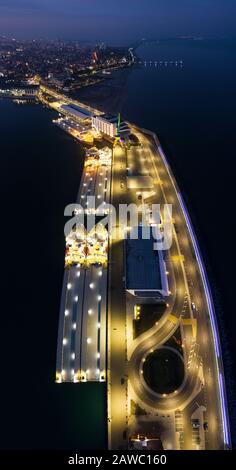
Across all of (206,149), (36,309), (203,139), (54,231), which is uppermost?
(203,139)

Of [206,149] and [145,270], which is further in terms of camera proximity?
[206,149]

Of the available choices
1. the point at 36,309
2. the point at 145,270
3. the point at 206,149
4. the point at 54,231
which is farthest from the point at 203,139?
the point at 36,309

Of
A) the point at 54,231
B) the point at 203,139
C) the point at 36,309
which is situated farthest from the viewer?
the point at 203,139

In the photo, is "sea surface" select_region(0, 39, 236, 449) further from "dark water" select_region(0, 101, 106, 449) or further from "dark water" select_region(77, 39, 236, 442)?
"dark water" select_region(77, 39, 236, 442)

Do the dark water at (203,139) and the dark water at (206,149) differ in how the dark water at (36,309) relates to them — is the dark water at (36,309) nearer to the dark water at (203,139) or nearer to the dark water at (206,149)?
the dark water at (203,139)

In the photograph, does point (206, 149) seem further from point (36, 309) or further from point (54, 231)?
point (36, 309)

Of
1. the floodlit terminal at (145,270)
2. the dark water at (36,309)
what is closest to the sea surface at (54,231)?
the dark water at (36,309)

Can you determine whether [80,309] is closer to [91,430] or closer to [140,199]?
[91,430]
